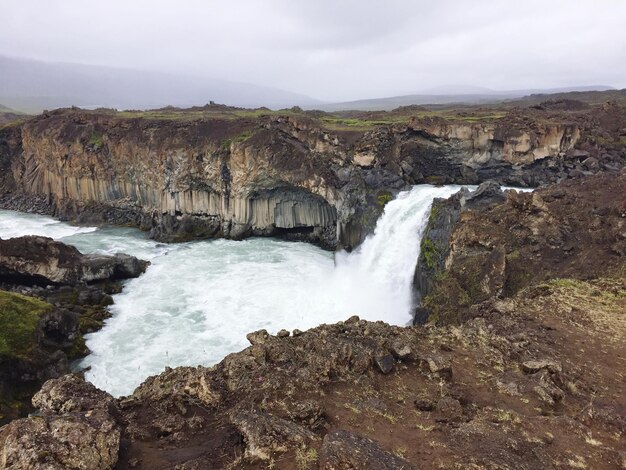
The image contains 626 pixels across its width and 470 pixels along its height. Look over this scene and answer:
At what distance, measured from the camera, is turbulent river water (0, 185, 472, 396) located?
23078 millimetres

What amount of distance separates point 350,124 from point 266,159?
13.3 meters

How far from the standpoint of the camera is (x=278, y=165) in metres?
43.2

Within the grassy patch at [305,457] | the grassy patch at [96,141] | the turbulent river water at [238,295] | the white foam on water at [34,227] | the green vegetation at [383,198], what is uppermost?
the grassy patch at [96,141]

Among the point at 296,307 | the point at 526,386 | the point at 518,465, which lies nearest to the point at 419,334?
the point at 526,386

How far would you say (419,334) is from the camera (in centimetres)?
1424

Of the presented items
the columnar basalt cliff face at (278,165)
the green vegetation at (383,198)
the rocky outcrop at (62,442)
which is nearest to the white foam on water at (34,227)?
the columnar basalt cliff face at (278,165)

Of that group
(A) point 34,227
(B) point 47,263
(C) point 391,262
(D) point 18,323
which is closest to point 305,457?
(D) point 18,323

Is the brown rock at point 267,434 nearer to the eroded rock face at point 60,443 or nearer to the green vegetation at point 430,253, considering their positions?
the eroded rock face at point 60,443

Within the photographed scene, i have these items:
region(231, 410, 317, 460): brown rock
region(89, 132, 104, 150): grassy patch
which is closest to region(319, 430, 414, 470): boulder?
region(231, 410, 317, 460): brown rock

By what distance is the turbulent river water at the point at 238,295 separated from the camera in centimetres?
2308

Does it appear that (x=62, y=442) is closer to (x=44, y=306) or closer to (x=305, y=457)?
(x=305, y=457)

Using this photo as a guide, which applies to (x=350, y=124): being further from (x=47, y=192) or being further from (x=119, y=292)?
(x=47, y=192)

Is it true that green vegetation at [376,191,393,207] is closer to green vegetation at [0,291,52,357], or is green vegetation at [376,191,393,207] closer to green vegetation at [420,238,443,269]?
green vegetation at [420,238,443,269]

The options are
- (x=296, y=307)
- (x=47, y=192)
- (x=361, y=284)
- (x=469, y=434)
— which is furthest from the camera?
(x=47, y=192)
